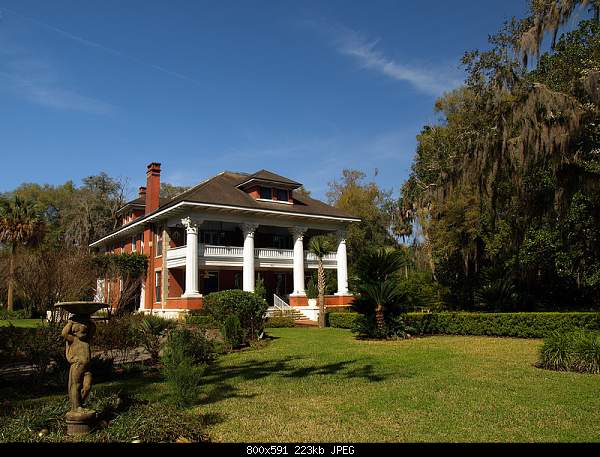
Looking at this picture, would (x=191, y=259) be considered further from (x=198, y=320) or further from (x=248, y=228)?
(x=198, y=320)

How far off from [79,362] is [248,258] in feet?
76.0

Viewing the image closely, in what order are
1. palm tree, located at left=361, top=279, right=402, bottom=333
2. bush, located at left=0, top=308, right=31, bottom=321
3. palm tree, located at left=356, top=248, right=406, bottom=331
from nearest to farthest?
1. palm tree, located at left=361, top=279, right=402, bottom=333
2. palm tree, located at left=356, top=248, right=406, bottom=331
3. bush, located at left=0, top=308, right=31, bottom=321

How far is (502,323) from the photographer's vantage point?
18.3 meters

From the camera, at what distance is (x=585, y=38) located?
20.8 meters

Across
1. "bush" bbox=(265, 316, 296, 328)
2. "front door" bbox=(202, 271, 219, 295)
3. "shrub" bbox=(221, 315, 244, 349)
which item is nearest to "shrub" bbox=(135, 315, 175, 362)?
"shrub" bbox=(221, 315, 244, 349)

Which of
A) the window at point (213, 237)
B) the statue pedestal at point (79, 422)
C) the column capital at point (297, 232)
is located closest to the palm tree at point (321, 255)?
the column capital at point (297, 232)

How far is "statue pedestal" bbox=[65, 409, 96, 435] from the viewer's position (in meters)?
5.86

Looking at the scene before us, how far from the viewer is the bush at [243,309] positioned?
59.5 ft

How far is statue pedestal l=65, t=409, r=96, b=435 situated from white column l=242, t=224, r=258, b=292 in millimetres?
22975

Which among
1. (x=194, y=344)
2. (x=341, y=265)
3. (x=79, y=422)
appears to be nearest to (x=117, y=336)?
(x=194, y=344)

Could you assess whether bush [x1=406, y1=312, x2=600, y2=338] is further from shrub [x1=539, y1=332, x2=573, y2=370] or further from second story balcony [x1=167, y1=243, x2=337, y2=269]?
second story balcony [x1=167, y1=243, x2=337, y2=269]

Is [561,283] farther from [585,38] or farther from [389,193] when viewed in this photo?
[389,193]

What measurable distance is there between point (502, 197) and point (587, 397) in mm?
15236

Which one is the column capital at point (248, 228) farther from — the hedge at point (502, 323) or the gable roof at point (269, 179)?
the hedge at point (502, 323)
